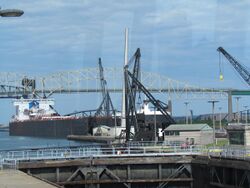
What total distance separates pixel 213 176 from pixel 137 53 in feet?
204

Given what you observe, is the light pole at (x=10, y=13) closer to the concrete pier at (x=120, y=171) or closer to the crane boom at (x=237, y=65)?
the concrete pier at (x=120, y=171)

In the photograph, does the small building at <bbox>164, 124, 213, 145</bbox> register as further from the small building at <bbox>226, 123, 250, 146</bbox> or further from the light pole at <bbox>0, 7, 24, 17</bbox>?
the light pole at <bbox>0, 7, 24, 17</bbox>

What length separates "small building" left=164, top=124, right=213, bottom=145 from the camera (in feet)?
290

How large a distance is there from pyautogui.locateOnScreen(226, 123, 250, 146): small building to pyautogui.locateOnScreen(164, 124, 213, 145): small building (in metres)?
23.5

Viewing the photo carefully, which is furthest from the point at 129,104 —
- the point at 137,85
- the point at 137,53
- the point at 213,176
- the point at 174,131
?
the point at 213,176

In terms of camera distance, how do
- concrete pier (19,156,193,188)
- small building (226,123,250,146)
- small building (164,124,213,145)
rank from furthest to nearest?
small building (164,124,213,145) → small building (226,123,250,146) → concrete pier (19,156,193,188)

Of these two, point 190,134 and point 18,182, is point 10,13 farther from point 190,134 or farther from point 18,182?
point 190,134

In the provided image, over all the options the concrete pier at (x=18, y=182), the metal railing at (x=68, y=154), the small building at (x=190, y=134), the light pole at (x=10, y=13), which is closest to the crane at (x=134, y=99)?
the small building at (x=190, y=134)

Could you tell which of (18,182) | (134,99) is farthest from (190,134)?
(18,182)

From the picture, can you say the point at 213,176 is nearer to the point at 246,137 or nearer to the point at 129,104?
the point at 246,137

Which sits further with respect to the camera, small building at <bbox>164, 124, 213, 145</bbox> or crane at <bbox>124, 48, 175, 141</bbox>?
crane at <bbox>124, 48, 175, 141</bbox>

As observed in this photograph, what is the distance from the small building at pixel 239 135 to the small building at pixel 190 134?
77.0 feet

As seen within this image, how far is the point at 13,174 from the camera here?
42094mm

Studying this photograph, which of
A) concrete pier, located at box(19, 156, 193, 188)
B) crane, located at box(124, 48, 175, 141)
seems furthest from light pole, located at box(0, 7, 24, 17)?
crane, located at box(124, 48, 175, 141)
